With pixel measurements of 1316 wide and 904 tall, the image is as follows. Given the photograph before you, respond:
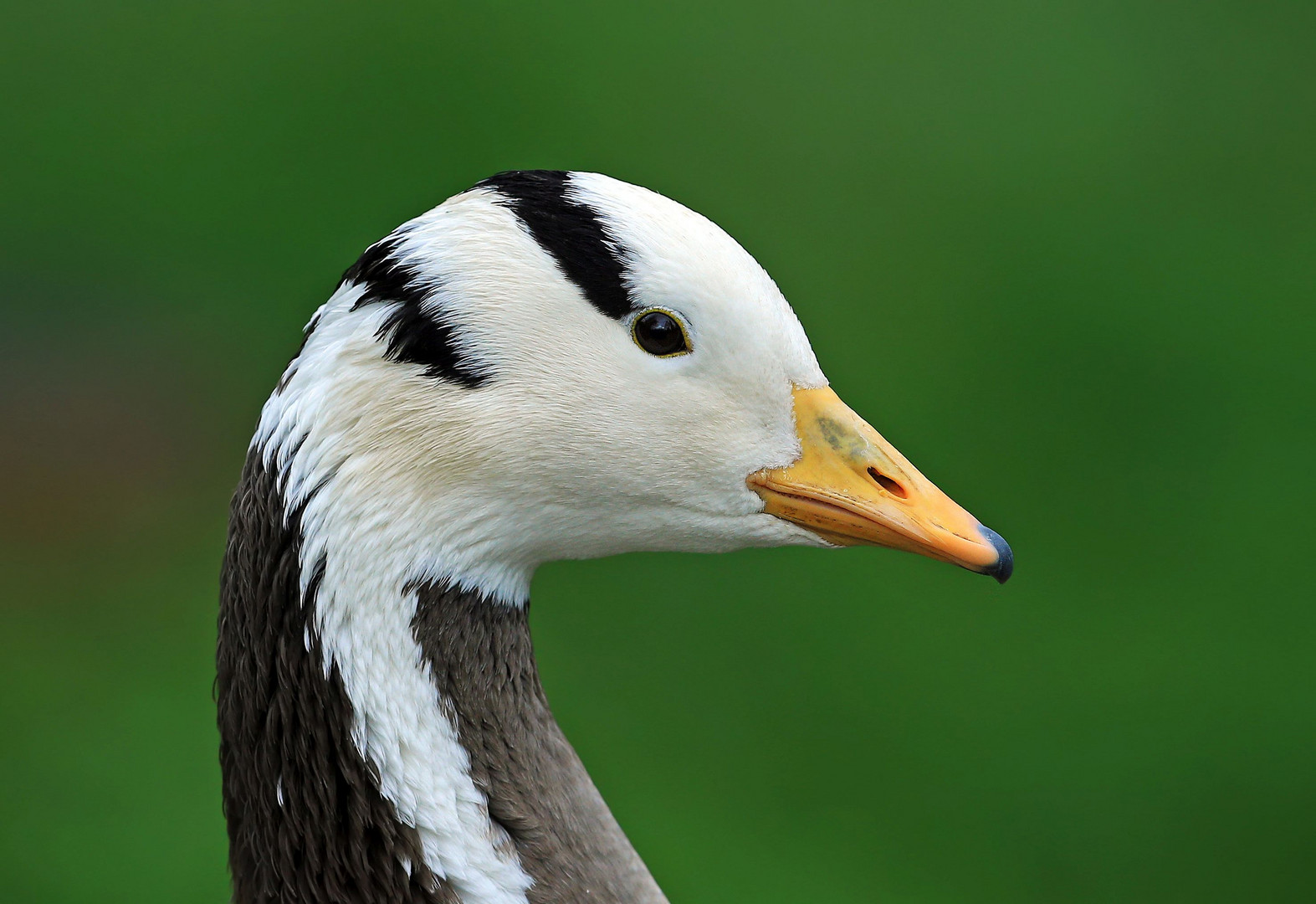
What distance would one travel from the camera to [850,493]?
2.16 m

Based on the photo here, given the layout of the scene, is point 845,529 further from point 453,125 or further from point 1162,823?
point 453,125

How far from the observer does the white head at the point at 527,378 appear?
203cm

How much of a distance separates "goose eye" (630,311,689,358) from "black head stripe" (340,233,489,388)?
9.7 inches

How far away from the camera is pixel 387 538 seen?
2.04 metres

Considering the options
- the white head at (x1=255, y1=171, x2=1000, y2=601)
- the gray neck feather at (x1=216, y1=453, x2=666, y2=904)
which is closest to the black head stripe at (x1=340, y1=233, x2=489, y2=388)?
the white head at (x1=255, y1=171, x2=1000, y2=601)

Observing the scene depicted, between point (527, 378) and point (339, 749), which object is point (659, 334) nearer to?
point (527, 378)

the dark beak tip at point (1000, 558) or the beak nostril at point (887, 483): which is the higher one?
the beak nostril at point (887, 483)

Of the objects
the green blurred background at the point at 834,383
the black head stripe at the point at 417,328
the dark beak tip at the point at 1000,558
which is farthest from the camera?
the green blurred background at the point at 834,383

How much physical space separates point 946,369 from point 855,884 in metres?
2.61

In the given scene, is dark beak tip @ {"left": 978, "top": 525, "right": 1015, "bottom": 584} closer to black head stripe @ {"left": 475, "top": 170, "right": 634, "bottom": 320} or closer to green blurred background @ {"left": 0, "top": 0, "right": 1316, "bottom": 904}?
black head stripe @ {"left": 475, "top": 170, "right": 634, "bottom": 320}

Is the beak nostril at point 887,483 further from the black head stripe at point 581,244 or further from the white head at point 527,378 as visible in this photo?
the black head stripe at point 581,244

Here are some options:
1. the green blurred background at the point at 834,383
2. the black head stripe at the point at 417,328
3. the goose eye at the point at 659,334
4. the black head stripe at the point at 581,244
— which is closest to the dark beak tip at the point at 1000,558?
the goose eye at the point at 659,334

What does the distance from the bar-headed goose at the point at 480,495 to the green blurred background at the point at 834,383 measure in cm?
270

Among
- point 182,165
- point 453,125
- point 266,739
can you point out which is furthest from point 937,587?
point 182,165
